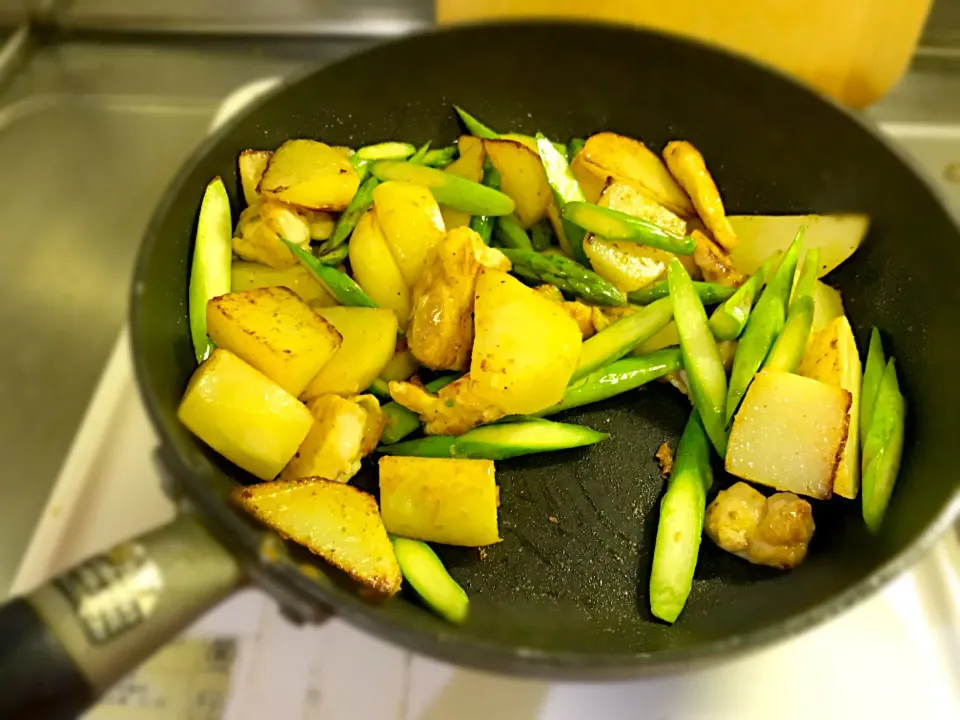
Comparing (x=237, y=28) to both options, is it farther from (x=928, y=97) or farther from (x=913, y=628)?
(x=913, y=628)

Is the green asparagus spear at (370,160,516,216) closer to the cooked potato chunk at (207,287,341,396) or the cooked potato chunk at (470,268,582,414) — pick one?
the cooked potato chunk at (470,268,582,414)

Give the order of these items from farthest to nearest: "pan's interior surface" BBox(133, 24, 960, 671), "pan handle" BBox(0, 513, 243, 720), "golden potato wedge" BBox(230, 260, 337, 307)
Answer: "golden potato wedge" BBox(230, 260, 337, 307), "pan's interior surface" BBox(133, 24, 960, 671), "pan handle" BBox(0, 513, 243, 720)

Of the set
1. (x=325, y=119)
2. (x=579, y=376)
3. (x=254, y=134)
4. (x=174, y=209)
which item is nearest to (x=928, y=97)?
(x=579, y=376)

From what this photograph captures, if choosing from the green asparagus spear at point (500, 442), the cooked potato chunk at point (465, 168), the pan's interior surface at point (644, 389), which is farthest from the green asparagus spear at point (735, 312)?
the cooked potato chunk at point (465, 168)

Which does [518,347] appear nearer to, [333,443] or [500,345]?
[500,345]

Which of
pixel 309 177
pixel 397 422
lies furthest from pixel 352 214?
pixel 397 422

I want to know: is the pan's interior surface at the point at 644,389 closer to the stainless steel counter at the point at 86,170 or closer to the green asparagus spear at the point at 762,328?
the green asparagus spear at the point at 762,328

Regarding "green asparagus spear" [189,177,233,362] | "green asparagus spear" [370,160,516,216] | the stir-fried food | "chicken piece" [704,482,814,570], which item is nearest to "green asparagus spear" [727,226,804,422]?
the stir-fried food
